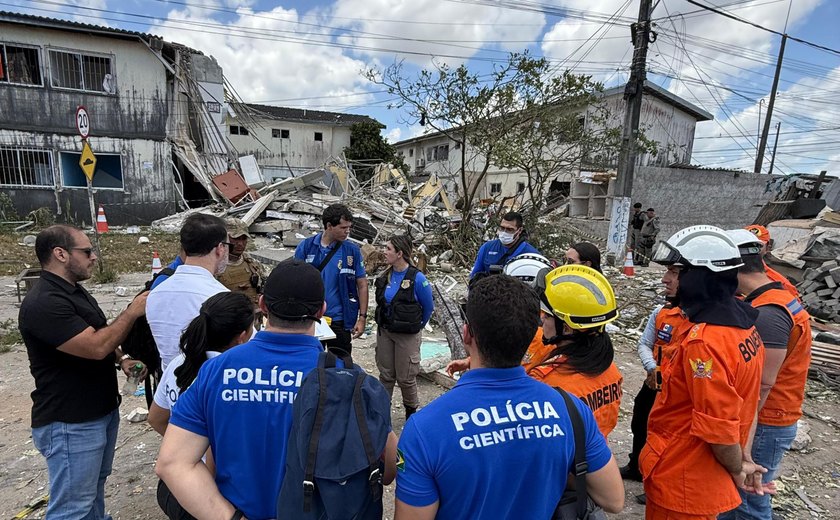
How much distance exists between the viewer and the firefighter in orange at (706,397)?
1678 millimetres

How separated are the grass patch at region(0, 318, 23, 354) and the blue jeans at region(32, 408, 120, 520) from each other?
458 centimetres

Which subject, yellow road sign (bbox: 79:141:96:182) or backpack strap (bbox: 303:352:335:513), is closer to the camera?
backpack strap (bbox: 303:352:335:513)

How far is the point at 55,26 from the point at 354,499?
18.8 m

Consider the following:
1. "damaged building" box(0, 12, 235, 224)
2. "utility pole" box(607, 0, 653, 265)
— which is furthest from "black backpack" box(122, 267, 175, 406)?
"damaged building" box(0, 12, 235, 224)

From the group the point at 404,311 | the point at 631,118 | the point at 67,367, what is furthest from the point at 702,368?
the point at 631,118

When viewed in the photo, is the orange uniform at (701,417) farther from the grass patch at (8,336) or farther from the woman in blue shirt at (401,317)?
the grass patch at (8,336)

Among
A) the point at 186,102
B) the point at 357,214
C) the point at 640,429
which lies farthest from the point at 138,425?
the point at 186,102

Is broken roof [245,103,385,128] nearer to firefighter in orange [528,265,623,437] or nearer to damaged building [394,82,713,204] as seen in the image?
damaged building [394,82,713,204]

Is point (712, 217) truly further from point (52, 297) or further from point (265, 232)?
point (52, 297)

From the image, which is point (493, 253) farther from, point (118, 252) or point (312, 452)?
point (118, 252)

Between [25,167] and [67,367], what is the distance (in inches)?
658

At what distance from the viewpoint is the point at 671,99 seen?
63.5 ft

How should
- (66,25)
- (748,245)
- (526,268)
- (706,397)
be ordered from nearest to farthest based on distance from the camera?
(706,397), (748,245), (526,268), (66,25)

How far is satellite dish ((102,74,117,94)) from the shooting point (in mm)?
14742
